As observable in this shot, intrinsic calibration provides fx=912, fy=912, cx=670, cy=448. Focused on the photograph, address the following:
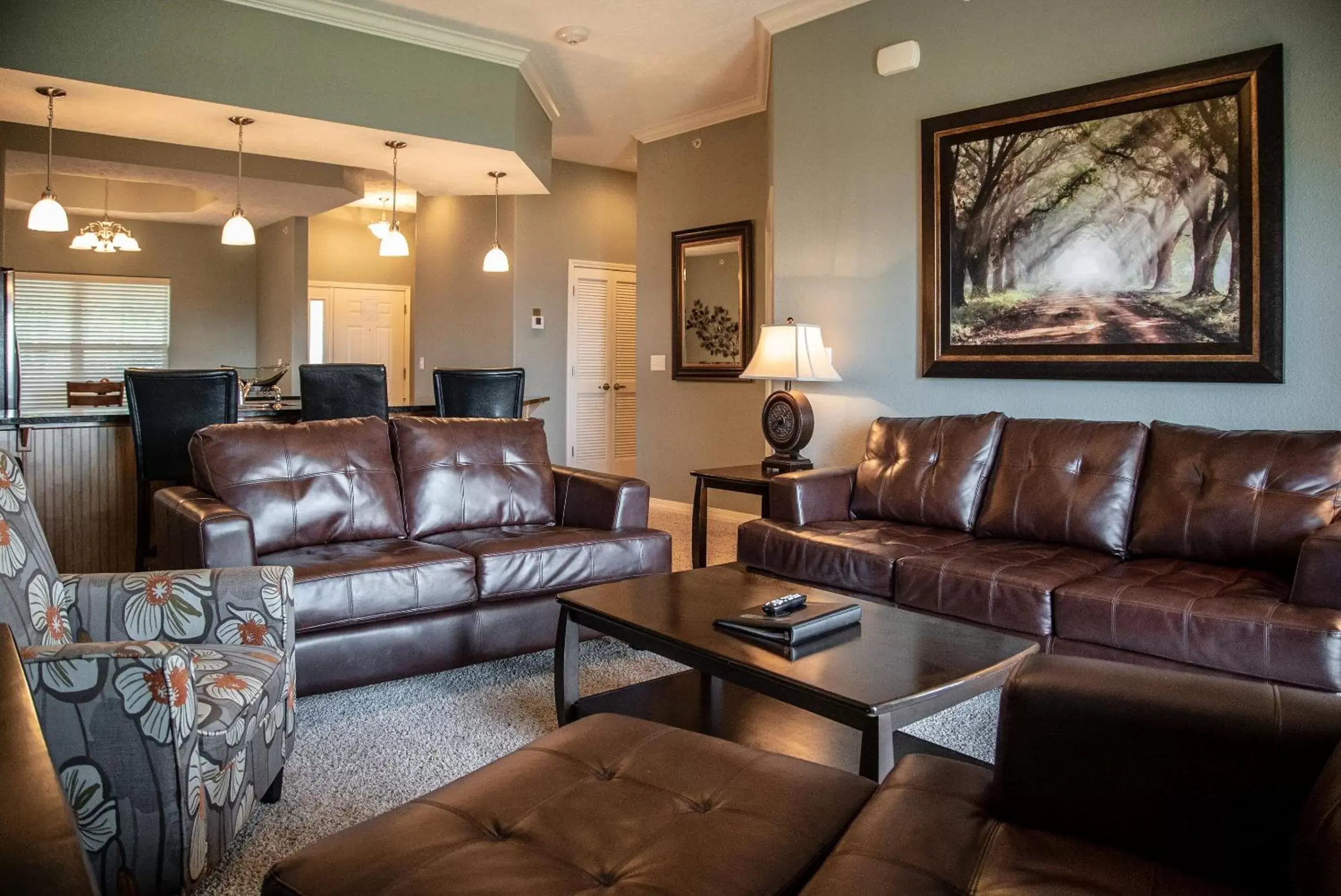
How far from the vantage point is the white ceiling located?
4863 millimetres

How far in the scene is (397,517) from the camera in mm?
3502

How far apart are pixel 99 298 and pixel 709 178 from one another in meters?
7.14

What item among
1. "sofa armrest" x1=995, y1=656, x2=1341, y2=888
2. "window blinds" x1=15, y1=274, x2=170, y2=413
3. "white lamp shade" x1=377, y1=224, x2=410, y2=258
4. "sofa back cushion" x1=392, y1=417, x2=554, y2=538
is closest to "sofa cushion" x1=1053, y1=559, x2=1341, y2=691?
"sofa armrest" x1=995, y1=656, x2=1341, y2=888

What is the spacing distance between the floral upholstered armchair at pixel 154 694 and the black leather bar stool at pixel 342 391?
273cm

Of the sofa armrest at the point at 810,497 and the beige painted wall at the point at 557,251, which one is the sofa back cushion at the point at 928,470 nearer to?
the sofa armrest at the point at 810,497

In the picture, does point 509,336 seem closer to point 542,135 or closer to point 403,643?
point 542,135

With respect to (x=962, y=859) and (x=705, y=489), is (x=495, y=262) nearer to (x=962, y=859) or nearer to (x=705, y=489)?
(x=705, y=489)

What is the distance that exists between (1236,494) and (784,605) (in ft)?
5.46

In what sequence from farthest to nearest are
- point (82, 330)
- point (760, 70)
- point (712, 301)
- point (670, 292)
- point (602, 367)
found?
point (82, 330)
point (602, 367)
point (670, 292)
point (712, 301)
point (760, 70)

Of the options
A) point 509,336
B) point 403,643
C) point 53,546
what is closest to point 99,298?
point 509,336

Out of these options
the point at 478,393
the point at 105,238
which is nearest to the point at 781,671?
the point at 478,393

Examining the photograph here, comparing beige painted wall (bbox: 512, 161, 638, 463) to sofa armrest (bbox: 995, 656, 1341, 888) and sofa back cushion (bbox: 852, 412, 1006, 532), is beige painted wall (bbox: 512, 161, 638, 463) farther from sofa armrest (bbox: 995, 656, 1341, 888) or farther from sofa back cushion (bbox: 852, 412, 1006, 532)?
sofa armrest (bbox: 995, 656, 1341, 888)

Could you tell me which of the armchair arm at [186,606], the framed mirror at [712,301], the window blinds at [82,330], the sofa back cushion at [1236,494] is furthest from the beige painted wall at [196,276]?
the sofa back cushion at [1236,494]

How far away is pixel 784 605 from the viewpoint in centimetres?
231
